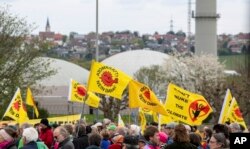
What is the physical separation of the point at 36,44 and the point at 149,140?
38247 mm

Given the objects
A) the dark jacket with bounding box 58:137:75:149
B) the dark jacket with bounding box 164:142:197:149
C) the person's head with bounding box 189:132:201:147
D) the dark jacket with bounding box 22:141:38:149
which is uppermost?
the dark jacket with bounding box 164:142:197:149

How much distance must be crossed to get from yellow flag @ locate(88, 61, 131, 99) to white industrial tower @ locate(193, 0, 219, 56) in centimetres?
Answer: 6996

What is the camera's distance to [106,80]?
807 inches

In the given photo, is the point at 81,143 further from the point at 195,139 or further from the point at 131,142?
the point at 131,142

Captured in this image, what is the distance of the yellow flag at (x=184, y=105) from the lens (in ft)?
65.2

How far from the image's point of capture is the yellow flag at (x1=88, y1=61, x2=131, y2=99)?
1989cm

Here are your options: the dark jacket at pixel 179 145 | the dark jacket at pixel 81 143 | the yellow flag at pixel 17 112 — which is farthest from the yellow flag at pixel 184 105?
the dark jacket at pixel 179 145

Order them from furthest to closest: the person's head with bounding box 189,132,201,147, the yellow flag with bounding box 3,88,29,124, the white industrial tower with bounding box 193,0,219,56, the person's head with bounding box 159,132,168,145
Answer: the white industrial tower with bounding box 193,0,219,56 < the yellow flag with bounding box 3,88,29,124 < the person's head with bounding box 159,132,168,145 < the person's head with bounding box 189,132,201,147

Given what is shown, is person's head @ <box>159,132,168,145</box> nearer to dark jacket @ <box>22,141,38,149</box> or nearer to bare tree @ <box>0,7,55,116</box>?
dark jacket @ <box>22,141,38,149</box>

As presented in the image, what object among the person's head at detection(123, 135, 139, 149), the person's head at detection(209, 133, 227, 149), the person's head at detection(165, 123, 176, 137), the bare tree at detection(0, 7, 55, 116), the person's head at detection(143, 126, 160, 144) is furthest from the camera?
the bare tree at detection(0, 7, 55, 116)

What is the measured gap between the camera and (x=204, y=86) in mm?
73688

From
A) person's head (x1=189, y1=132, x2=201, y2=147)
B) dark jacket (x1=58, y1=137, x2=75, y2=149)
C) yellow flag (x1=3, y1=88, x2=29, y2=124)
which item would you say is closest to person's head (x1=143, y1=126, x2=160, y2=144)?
person's head (x1=189, y1=132, x2=201, y2=147)

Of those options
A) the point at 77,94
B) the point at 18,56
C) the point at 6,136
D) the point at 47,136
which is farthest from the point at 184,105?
the point at 18,56

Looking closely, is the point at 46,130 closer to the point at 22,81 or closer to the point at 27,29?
the point at 22,81
